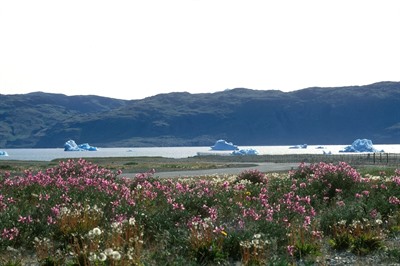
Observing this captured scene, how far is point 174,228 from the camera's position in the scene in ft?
38.0

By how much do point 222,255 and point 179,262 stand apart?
3.97 ft

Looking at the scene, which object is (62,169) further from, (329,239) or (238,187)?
(329,239)

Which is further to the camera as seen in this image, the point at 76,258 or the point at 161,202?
the point at 161,202

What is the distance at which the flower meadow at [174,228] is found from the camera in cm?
953

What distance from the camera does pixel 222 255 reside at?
31.2 ft

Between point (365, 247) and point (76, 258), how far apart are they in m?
5.69

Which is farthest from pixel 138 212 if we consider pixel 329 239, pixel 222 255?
pixel 329 239

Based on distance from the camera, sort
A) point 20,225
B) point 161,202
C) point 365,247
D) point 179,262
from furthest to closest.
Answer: point 161,202
point 20,225
point 365,247
point 179,262

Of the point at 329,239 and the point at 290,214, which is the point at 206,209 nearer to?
the point at 290,214

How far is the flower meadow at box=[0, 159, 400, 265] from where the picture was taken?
31.3 ft

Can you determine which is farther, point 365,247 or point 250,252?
point 365,247

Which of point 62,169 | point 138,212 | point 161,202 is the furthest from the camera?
point 62,169

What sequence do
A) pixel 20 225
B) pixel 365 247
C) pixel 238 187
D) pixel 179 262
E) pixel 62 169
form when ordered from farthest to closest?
1. pixel 62 169
2. pixel 238 187
3. pixel 20 225
4. pixel 365 247
5. pixel 179 262

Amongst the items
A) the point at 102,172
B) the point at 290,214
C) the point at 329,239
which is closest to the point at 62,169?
the point at 102,172
